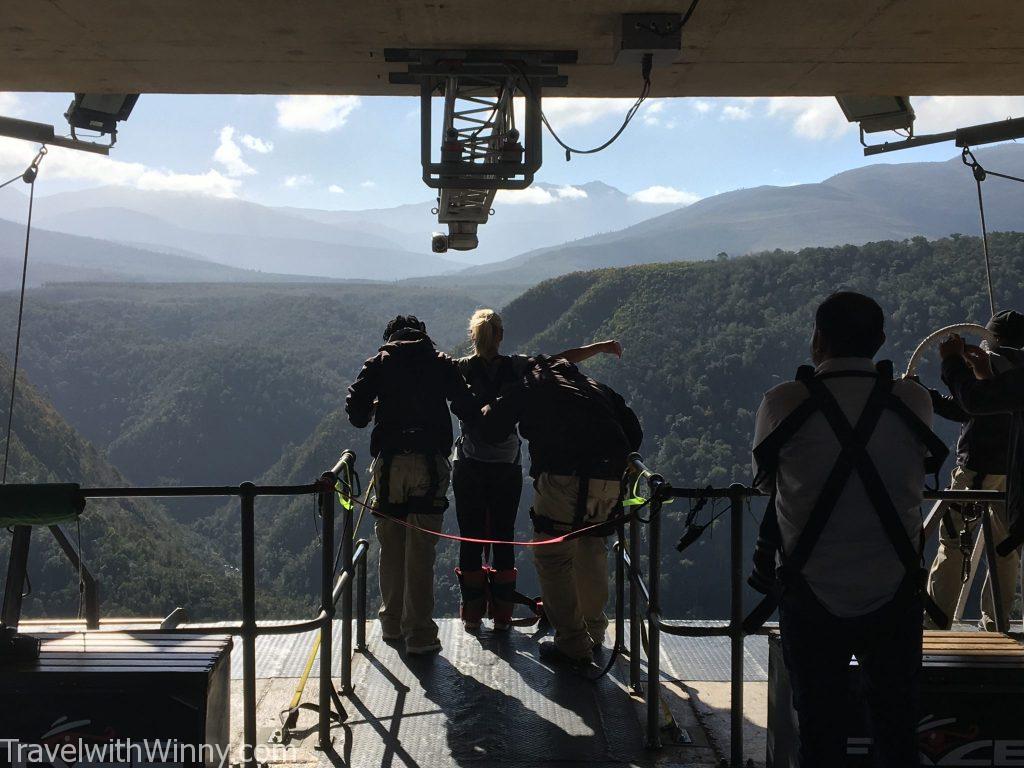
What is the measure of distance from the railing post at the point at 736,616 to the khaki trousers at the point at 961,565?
5.76 ft

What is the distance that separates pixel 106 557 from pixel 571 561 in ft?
186

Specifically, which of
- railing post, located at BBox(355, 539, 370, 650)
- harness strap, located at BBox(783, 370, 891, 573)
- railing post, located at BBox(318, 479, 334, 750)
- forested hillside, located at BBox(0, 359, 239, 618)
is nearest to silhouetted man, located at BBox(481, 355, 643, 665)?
railing post, located at BBox(355, 539, 370, 650)

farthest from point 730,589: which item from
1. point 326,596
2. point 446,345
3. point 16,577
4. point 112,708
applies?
point 446,345

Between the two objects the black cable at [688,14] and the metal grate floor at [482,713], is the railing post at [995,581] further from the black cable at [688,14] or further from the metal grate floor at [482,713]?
the black cable at [688,14]

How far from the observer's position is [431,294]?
16812 cm

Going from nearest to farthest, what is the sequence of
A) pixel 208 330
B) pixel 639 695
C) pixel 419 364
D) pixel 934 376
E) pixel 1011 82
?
1. pixel 639 695
2. pixel 419 364
3. pixel 1011 82
4. pixel 934 376
5. pixel 208 330

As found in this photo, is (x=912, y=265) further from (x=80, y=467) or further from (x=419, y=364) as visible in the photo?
(x=419, y=364)

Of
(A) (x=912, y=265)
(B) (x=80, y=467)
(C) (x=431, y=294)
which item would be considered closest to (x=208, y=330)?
(C) (x=431, y=294)

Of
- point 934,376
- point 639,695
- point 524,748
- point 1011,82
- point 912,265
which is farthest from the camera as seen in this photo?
point 912,265

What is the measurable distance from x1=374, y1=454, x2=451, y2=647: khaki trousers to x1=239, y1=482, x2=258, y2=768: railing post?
4.13 ft

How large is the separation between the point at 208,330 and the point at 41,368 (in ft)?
104

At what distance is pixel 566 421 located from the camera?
13.9 feet

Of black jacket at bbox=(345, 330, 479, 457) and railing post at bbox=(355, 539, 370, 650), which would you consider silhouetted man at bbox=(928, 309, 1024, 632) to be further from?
railing post at bbox=(355, 539, 370, 650)

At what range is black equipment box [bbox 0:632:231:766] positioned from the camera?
9.26 ft
